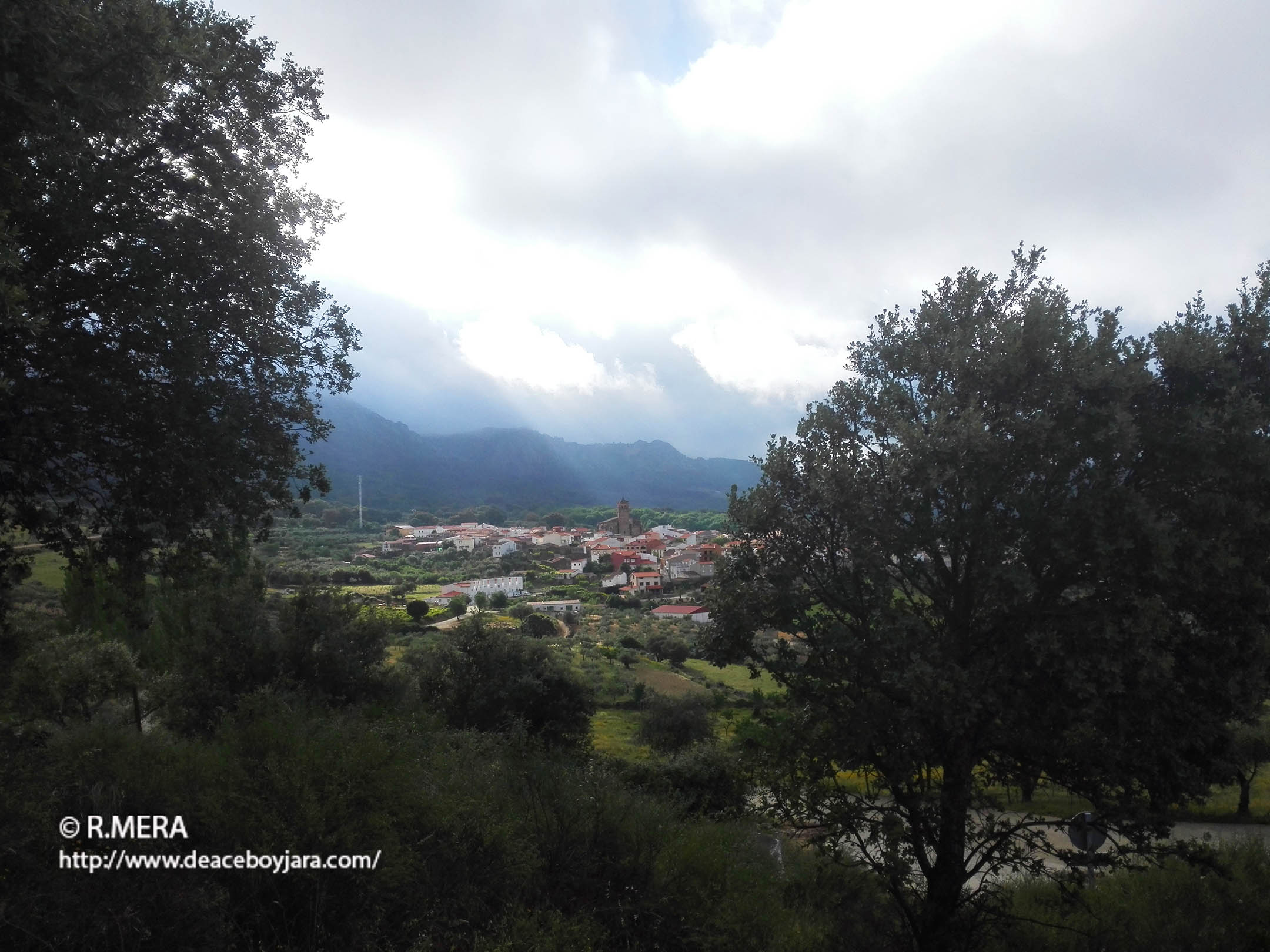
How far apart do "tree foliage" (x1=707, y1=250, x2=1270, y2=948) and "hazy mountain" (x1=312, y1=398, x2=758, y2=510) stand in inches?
3290

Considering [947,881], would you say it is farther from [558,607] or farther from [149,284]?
[558,607]

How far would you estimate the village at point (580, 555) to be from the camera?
60156 mm

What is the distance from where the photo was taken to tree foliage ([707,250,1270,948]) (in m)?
5.72

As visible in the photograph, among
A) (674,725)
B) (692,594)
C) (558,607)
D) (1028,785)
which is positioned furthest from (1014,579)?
(558,607)

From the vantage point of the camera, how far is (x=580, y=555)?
304 ft

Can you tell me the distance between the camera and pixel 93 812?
591 cm

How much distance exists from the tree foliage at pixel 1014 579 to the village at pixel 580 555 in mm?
44422

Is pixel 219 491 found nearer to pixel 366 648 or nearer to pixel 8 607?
pixel 8 607

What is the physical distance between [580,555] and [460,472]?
63900mm

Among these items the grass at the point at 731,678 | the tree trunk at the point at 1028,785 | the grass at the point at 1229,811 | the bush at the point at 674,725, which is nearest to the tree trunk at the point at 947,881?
the tree trunk at the point at 1028,785

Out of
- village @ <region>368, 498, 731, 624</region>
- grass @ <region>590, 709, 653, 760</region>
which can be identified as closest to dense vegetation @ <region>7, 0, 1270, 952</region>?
grass @ <region>590, 709, 653, 760</region>

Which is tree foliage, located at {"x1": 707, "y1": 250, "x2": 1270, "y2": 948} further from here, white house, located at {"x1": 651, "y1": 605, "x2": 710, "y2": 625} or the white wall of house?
the white wall of house

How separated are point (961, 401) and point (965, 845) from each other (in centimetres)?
479

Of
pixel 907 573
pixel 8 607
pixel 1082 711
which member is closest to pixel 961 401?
pixel 907 573
